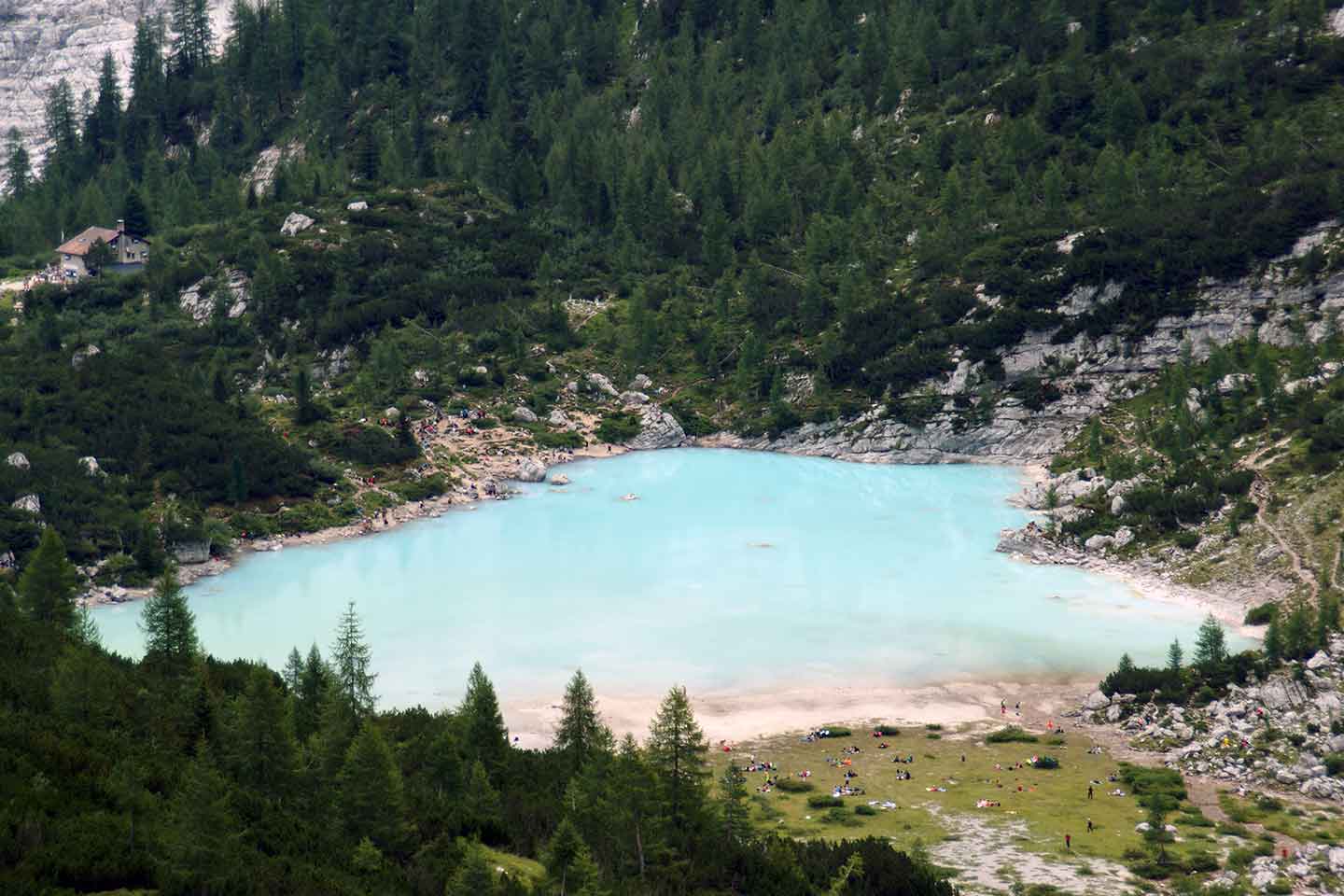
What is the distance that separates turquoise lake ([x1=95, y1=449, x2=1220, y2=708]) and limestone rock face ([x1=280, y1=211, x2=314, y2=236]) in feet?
170

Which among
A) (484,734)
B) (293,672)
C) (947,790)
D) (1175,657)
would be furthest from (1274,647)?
(293,672)

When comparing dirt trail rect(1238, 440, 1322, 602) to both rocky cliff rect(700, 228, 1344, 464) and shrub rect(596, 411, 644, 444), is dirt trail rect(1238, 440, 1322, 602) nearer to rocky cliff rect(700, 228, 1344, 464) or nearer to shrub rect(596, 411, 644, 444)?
rocky cliff rect(700, 228, 1344, 464)

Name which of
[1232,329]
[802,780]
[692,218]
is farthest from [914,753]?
[692,218]

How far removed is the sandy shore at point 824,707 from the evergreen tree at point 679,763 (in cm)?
1623

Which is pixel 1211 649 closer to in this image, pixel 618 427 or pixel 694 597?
pixel 694 597

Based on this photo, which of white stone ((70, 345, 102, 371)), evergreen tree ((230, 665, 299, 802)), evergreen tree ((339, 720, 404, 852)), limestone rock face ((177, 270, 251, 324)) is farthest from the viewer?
limestone rock face ((177, 270, 251, 324))

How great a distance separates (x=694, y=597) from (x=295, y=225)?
84702mm

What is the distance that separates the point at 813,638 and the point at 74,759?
5331 centimetres

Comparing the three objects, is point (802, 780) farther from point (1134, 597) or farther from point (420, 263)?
point (420, 263)

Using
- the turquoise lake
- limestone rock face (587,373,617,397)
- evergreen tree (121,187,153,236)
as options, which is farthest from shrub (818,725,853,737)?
evergreen tree (121,187,153,236)

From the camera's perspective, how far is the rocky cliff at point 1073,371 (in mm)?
125938

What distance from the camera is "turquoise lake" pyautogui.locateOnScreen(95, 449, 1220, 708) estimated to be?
270ft

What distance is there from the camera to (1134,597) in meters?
93.1

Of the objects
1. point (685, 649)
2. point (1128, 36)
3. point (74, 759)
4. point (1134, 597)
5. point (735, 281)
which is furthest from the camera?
point (1128, 36)
